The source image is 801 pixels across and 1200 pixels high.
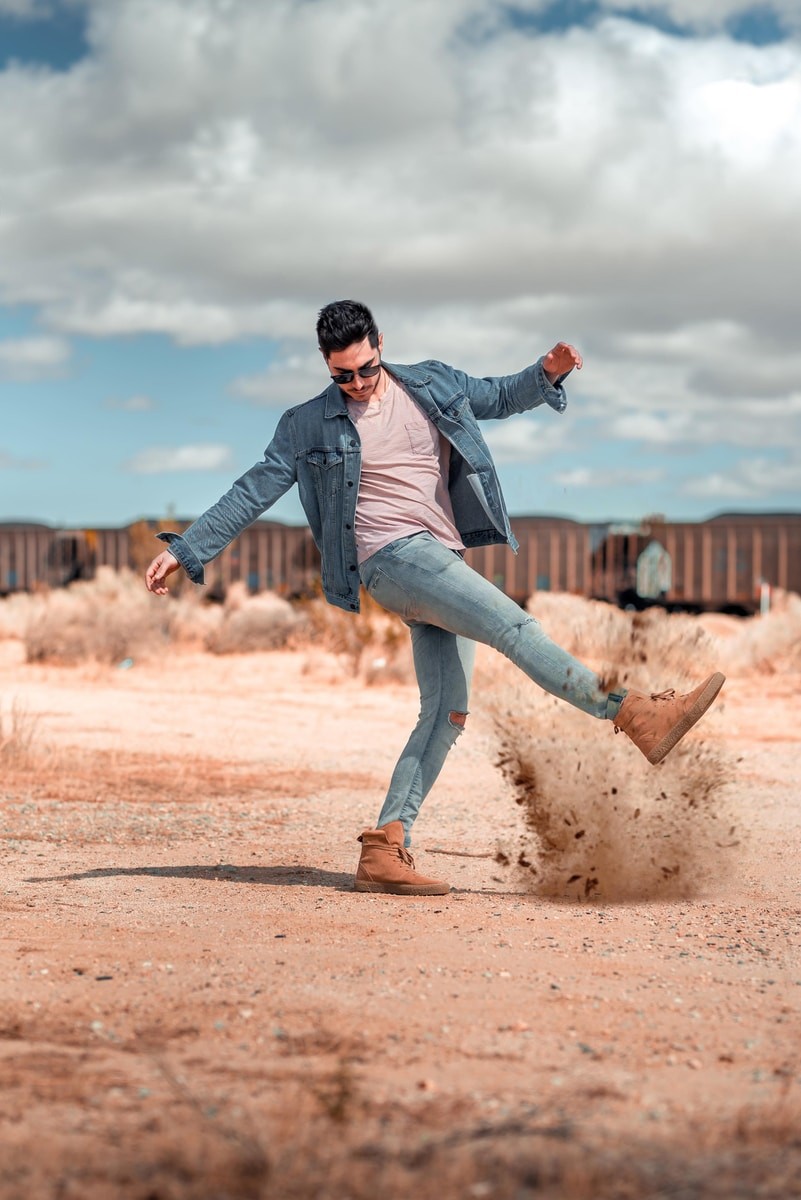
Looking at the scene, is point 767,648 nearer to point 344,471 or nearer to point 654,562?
point 654,562

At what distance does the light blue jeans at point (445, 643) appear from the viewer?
14.0 feet

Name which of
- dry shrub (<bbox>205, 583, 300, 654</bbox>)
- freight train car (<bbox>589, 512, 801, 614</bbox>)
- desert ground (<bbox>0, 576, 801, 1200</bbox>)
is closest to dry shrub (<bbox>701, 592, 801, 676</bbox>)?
dry shrub (<bbox>205, 583, 300, 654</bbox>)

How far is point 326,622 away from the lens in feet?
65.8

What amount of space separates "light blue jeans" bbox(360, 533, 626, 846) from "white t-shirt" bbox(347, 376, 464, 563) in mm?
69

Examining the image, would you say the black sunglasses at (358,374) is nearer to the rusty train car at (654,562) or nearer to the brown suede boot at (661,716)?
the brown suede boot at (661,716)

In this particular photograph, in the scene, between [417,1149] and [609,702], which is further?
[609,702]

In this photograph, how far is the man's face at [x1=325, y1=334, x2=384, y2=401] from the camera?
453 cm

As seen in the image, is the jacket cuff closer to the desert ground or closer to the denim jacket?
the denim jacket

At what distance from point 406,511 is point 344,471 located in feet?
0.81

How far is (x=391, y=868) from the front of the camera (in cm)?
483

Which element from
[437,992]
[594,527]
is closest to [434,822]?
[437,992]

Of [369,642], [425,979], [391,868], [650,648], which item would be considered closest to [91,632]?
[369,642]

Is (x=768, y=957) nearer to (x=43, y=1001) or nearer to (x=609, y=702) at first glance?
(x=609, y=702)

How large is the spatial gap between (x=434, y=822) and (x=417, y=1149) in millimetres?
5183
